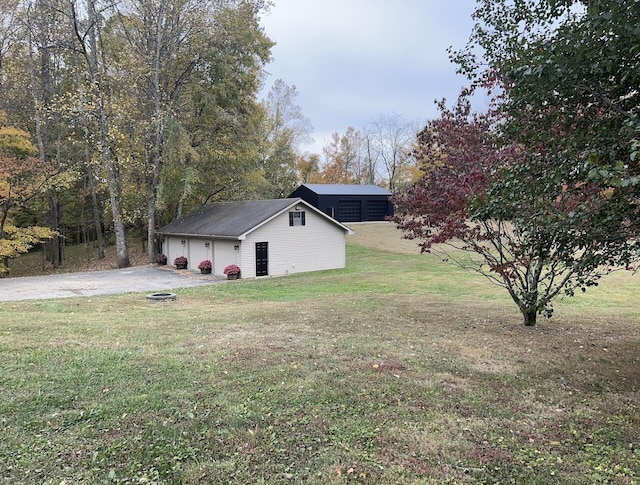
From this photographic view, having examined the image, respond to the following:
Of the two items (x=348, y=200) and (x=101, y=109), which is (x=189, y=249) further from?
(x=348, y=200)

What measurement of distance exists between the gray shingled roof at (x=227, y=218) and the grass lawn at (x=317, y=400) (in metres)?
11.1

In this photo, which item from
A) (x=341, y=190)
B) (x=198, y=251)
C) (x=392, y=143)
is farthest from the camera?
(x=392, y=143)

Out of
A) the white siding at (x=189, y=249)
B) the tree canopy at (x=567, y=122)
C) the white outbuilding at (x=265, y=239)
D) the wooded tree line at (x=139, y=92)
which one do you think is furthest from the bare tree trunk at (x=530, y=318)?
the wooded tree line at (x=139, y=92)

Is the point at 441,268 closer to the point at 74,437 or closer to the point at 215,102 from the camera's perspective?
the point at 215,102

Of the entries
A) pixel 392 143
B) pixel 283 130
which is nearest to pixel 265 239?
pixel 283 130

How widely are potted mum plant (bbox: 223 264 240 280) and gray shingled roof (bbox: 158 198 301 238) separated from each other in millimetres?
1395

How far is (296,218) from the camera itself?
2112cm

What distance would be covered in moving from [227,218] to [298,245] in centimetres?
402

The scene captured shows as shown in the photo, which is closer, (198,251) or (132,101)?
(132,101)

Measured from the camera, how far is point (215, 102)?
23.8 metres

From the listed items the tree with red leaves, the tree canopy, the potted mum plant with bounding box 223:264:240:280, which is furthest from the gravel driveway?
the tree canopy

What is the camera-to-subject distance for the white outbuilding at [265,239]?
19688mm

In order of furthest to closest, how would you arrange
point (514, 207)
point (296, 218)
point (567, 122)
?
point (296, 218) → point (514, 207) → point (567, 122)

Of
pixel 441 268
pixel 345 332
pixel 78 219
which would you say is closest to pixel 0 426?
pixel 345 332
